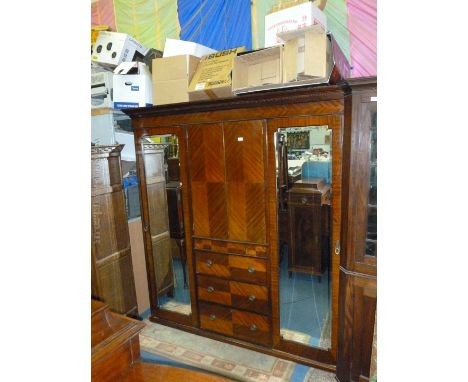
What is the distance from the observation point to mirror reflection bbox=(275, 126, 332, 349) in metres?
1.94

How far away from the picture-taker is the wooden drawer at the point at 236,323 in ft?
7.47

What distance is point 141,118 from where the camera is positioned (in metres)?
2.48

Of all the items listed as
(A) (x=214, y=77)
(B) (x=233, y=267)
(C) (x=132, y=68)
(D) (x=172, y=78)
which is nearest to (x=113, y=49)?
(C) (x=132, y=68)

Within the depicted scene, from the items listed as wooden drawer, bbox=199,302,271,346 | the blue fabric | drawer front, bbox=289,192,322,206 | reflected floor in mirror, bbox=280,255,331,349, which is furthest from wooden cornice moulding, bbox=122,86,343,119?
wooden drawer, bbox=199,302,271,346

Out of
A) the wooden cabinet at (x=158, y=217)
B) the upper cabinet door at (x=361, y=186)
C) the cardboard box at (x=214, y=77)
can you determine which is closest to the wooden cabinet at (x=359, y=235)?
the upper cabinet door at (x=361, y=186)

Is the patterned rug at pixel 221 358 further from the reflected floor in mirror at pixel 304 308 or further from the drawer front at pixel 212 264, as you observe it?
the drawer front at pixel 212 264

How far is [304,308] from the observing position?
7.01ft

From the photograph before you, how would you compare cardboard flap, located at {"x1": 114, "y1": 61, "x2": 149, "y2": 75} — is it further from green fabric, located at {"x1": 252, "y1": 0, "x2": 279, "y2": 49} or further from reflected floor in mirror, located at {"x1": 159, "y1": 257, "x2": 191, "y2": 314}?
reflected floor in mirror, located at {"x1": 159, "y1": 257, "x2": 191, "y2": 314}

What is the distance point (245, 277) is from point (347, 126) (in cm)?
126

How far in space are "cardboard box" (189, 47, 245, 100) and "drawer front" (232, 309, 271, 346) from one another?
5.28ft

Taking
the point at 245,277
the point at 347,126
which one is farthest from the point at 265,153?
the point at 245,277

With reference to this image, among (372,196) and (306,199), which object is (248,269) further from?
(372,196)

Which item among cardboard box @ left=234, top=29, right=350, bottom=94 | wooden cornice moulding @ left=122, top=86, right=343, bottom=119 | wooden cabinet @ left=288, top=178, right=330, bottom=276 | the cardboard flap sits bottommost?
wooden cabinet @ left=288, top=178, right=330, bottom=276

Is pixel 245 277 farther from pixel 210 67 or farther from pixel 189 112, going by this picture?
pixel 210 67
